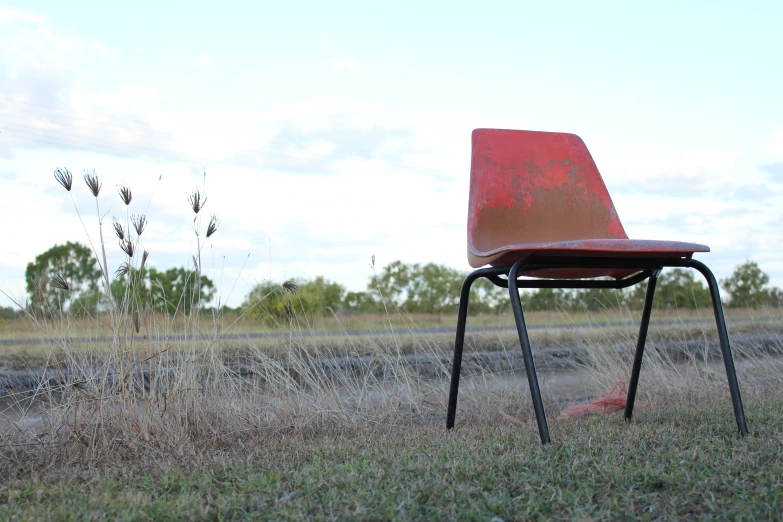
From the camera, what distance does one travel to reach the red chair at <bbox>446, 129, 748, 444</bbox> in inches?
104

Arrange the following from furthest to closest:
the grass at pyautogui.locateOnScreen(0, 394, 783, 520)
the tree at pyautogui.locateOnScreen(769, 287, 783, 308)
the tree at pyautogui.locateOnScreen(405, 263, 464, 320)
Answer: the tree at pyautogui.locateOnScreen(405, 263, 464, 320) → the tree at pyautogui.locateOnScreen(769, 287, 783, 308) → the grass at pyautogui.locateOnScreen(0, 394, 783, 520)

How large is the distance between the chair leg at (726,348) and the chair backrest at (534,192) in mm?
614

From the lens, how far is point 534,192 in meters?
3.02

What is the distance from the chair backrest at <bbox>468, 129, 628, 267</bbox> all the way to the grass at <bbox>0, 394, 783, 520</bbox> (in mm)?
860

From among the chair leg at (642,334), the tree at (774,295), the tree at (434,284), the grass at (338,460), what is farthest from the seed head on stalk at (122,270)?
the tree at (434,284)

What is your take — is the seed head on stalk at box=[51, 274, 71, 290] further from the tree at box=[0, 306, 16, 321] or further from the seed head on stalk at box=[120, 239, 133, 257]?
the tree at box=[0, 306, 16, 321]

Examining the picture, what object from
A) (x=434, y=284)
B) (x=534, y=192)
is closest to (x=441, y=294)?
(x=434, y=284)

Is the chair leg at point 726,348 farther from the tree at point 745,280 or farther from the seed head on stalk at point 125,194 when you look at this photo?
the tree at point 745,280

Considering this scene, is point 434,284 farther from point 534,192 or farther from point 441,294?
point 534,192

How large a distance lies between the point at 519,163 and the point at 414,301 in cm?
1424

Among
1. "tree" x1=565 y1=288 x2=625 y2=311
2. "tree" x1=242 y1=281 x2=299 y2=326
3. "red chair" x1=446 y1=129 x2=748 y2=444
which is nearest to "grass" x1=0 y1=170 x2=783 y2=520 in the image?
"tree" x1=242 y1=281 x2=299 y2=326

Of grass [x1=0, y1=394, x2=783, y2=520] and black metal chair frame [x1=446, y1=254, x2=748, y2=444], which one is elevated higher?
black metal chair frame [x1=446, y1=254, x2=748, y2=444]

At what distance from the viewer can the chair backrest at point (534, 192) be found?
2.90 metres

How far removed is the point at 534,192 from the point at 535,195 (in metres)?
0.02
